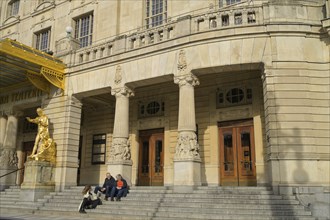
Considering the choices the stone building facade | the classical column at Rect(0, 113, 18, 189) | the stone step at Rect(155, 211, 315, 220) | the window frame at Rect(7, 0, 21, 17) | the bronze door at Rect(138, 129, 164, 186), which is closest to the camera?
the stone step at Rect(155, 211, 315, 220)

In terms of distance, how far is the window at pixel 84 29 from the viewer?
2338cm

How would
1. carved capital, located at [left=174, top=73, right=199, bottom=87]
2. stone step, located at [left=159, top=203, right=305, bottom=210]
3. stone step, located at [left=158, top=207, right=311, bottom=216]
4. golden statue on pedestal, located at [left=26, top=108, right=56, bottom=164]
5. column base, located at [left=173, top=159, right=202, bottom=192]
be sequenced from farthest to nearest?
golden statue on pedestal, located at [left=26, top=108, right=56, bottom=164] < carved capital, located at [left=174, top=73, right=199, bottom=87] < column base, located at [left=173, top=159, right=202, bottom=192] < stone step, located at [left=159, top=203, right=305, bottom=210] < stone step, located at [left=158, top=207, right=311, bottom=216]

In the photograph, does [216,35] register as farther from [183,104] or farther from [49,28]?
[49,28]

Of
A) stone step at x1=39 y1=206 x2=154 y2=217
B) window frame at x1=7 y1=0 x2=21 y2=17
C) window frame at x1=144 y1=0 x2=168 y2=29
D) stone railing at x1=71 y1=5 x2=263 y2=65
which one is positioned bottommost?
stone step at x1=39 y1=206 x2=154 y2=217

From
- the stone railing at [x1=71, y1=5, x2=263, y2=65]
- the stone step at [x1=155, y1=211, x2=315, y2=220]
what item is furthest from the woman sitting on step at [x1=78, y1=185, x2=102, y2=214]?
the stone railing at [x1=71, y1=5, x2=263, y2=65]

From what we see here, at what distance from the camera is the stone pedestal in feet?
54.2

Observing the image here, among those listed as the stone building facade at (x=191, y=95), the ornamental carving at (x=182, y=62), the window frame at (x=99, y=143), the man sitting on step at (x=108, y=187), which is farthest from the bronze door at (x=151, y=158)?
the ornamental carving at (x=182, y=62)

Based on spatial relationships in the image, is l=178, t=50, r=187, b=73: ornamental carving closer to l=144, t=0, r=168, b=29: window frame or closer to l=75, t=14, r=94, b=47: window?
l=144, t=0, r=168, b=29: window frame

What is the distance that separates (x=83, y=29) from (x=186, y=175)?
1526cm

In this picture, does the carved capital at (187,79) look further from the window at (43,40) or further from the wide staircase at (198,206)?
the window at (43,40)

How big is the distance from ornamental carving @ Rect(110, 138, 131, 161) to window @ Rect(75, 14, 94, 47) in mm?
9994

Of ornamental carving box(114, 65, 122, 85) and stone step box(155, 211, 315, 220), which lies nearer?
stone step box(155, 211, 315, 220)

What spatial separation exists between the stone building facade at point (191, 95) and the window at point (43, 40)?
57 cm

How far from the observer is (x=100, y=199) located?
1396cm
